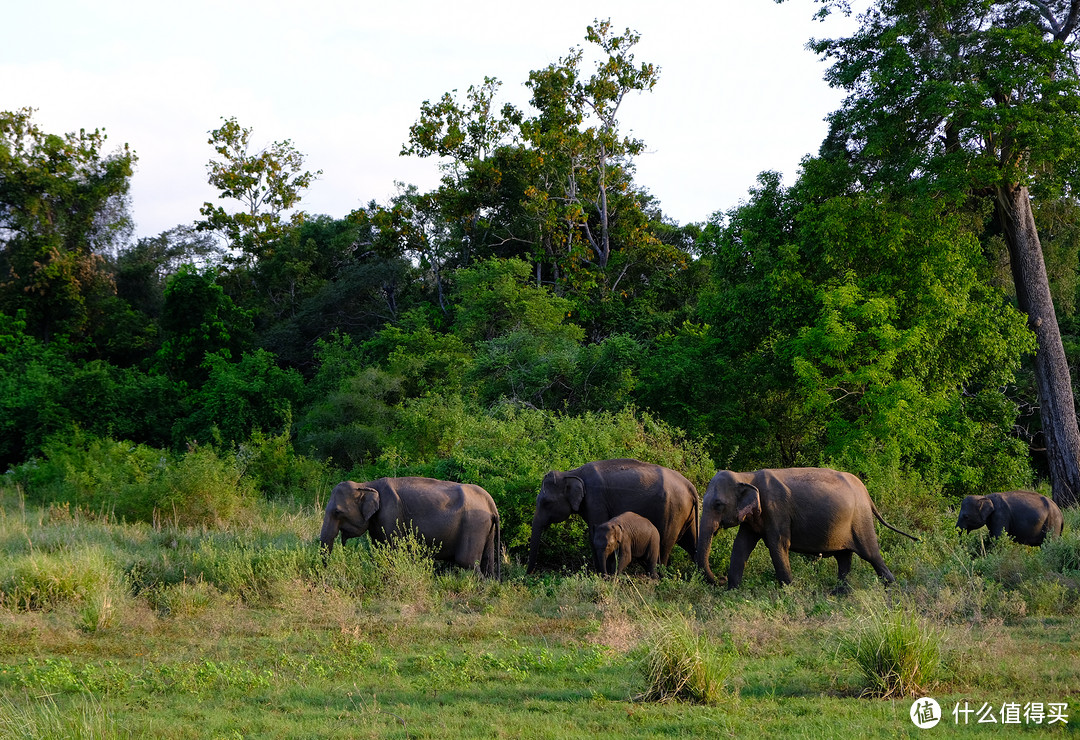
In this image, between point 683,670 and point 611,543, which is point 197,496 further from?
point 683,670

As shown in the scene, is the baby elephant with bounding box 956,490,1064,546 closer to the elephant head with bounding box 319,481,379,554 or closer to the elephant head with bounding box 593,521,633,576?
the elephant head with bounding box 593,521,633,576

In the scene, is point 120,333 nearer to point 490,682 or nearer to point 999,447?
point 999,447

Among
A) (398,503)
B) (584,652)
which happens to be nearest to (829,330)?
(398,503)

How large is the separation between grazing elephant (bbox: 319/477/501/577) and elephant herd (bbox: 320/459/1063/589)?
1cm

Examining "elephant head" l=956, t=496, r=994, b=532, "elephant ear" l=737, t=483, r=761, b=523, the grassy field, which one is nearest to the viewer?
the grassy field

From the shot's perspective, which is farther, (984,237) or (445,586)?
(984,237)

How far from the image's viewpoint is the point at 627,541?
1298 centimetres

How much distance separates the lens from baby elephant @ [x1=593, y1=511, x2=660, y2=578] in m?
12.7

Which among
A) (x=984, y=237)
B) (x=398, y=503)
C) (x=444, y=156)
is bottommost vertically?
(x=398, y=503)

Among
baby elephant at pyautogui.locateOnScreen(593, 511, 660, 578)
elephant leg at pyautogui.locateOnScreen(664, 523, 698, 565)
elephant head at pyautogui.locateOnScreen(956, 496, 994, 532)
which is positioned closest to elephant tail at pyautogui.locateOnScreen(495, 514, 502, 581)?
baby elephant at pyautogui.locateOnScreen(593, 511, 660, 578)

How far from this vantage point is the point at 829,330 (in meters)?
20.0

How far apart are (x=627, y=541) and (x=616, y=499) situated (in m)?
1.12

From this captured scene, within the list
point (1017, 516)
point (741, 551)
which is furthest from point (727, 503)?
point (1017, 516)

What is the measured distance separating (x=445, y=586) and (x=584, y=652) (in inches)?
142
